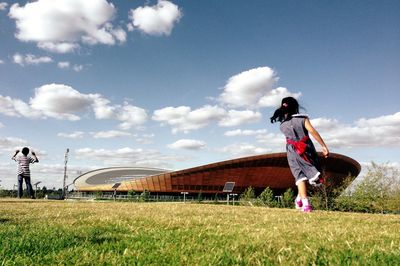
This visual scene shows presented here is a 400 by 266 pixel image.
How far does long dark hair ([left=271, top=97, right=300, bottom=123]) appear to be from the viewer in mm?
8711

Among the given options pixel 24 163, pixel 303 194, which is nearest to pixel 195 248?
pixel 303 194

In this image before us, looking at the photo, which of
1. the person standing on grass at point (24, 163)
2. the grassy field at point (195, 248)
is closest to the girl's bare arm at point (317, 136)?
the grassy field at point (195, 248)

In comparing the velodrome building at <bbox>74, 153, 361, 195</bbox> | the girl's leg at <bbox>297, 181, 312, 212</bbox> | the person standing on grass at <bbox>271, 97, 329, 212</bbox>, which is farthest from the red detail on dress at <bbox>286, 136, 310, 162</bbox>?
the velodrome building at <bbox>74, 153, 361, 195</bbox>

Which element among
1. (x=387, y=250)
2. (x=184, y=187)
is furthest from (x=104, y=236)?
(x=184, y=187)

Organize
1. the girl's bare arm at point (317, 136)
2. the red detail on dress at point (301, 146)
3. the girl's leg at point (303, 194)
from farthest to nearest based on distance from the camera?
the girl's leg at point (303, 194) → the red detail on dress at point (301, 146) → the girl's bare arm at point (317, 136)

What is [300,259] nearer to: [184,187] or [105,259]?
[105,259]

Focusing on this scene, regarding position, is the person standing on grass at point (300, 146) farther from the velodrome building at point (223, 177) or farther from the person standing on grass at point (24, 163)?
the velodrome building at point (223, 177)

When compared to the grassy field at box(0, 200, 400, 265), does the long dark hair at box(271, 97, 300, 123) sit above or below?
above

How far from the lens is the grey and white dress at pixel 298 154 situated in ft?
27.0

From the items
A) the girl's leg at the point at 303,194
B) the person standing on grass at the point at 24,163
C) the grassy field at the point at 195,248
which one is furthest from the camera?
the person standing on grass at the point at 24,163

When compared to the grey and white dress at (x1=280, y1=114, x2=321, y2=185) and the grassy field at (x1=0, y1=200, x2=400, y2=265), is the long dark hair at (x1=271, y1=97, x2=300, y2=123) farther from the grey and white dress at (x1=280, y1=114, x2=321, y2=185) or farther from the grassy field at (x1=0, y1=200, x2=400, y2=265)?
the grassy field at (x1=0, y1=200, x2=400, y2=265)

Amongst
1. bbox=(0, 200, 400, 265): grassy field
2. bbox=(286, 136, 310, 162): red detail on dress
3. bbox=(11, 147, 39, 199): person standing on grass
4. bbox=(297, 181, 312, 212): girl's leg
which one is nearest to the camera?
bbox=(0, 200, 400, 265): grassy field

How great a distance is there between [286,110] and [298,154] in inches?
44.8

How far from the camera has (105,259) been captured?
9.57ft
